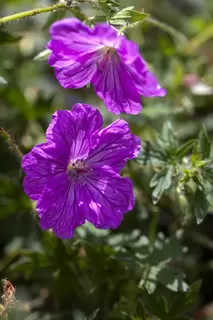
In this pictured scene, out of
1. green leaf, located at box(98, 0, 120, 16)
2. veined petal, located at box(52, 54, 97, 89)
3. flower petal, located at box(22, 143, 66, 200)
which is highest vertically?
green leaf, located at box(98, 0, 120, 16)

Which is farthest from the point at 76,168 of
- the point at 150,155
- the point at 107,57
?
the point at 107,57

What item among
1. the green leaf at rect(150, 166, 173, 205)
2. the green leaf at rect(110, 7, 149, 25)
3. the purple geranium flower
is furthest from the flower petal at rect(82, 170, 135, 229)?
the green leaf at rect(110, 7, 149, 25)

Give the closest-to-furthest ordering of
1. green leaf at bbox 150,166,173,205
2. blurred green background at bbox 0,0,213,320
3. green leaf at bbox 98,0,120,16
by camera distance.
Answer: green leaf at bbox 98,0,120,16, green leaf at bbox 150,166,173,205, blurred green background at bbox 0,0,213,320

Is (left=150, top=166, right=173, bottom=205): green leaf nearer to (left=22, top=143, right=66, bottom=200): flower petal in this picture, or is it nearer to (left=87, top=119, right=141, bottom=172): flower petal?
(left=87, top=119, right=141, bottom=172): flower petal

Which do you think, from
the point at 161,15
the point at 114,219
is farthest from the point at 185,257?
the point at 161,15

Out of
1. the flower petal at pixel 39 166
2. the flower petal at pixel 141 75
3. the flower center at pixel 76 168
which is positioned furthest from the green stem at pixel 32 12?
the flower center at pixel 76 168

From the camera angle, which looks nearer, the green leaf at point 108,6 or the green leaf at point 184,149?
the green leaf at point 108,6

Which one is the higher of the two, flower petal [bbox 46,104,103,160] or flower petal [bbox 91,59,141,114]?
flower petal [bbox 91,59,141,114]

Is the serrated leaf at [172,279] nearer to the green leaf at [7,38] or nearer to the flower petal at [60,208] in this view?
the flower petal at [60,208]
